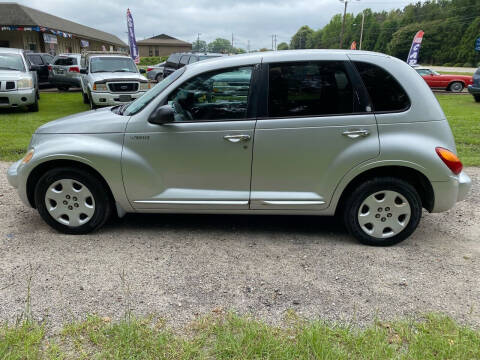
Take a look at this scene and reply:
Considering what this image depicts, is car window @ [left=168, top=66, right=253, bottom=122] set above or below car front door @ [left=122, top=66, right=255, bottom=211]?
above

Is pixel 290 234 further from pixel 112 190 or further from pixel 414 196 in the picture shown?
pixel 112 190

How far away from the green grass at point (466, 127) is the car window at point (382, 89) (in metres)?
4.04

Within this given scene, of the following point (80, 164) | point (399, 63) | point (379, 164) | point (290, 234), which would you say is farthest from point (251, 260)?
point (399, 63)

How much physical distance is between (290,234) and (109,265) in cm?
185

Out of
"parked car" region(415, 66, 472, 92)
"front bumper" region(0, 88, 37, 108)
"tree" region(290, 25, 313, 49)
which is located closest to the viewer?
"front bumper" region(0, 88, 37, 108)

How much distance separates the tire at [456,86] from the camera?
70.5ft

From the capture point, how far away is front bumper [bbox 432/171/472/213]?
3.67m

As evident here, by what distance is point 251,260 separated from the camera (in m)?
3.59

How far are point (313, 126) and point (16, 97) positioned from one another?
10.7m

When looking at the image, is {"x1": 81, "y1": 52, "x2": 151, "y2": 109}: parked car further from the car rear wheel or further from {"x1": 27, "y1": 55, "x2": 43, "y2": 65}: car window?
the car rear wheel

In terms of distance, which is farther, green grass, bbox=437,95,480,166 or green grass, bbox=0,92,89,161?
green grass, bbox=0,92,89,161

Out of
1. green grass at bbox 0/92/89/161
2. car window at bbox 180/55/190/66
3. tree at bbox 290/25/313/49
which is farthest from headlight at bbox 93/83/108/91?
tree at bbox 290/25/313/49

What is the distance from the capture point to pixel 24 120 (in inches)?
424

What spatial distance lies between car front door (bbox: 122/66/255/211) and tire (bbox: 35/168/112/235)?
346 millimetres
